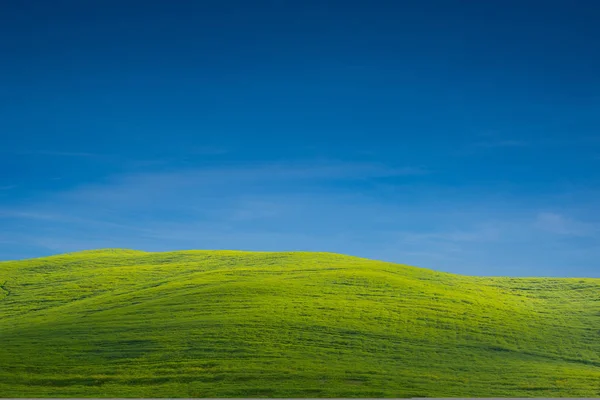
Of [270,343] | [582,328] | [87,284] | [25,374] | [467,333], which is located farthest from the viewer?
[87,284]

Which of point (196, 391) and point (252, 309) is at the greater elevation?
point (252, 309)

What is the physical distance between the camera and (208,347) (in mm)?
42219

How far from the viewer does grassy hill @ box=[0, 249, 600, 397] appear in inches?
1515

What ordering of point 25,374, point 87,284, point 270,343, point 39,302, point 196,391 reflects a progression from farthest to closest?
point 87,284
point 39,302
point 270,343
point 25,374
point 196,391

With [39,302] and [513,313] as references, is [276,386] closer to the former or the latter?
[513,313]

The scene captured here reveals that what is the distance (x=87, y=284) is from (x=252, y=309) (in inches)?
882

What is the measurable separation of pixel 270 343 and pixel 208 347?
14.1 ft

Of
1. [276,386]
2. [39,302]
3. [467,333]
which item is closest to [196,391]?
[276,386]

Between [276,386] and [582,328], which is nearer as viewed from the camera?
[276,386]

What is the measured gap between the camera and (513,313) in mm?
52438

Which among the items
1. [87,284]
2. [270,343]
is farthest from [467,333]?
[87,284]

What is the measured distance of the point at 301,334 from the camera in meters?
44.7

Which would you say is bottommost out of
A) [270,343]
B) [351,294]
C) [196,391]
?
[196,391]

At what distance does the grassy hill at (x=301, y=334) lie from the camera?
38.5m
